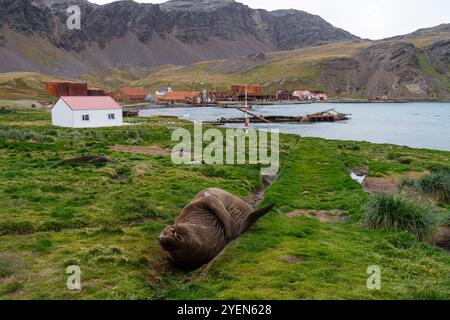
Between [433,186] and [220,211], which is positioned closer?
[220,211]

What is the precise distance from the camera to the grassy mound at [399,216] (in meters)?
16.6

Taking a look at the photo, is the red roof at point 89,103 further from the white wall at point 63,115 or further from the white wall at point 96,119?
the white wall at point 63,115

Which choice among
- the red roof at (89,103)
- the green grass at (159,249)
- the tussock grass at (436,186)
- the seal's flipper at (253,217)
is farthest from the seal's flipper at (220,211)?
the red roof at (89,103)

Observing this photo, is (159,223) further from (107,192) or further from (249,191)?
(249,191)

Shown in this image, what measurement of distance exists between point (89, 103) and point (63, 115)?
4685 millimetres

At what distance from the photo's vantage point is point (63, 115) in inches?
2694

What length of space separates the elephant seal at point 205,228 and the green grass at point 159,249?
399mm

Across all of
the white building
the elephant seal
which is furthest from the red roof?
the elephant seal

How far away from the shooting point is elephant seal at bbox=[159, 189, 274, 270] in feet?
40.2

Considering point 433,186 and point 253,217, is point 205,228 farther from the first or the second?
point 433,186

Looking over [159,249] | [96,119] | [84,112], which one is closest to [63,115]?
[84,112]

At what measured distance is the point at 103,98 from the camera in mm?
74500
